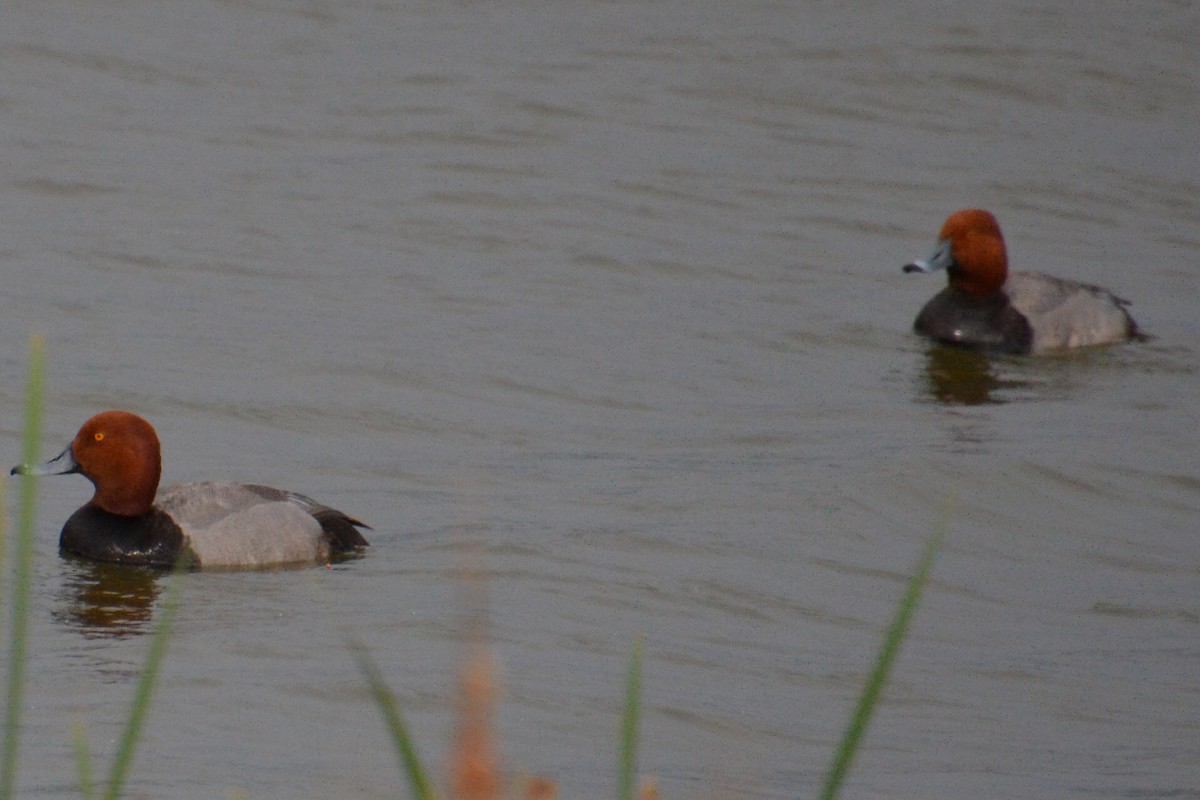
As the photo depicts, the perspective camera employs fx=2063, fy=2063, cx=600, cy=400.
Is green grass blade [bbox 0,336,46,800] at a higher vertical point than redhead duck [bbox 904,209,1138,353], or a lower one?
higher

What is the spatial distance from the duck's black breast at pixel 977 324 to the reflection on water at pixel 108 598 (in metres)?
6.31

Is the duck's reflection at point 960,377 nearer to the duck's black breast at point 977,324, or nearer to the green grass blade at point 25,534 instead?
the duck's black breast at point 977,324

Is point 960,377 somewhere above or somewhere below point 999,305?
below

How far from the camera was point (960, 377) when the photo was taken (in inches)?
462

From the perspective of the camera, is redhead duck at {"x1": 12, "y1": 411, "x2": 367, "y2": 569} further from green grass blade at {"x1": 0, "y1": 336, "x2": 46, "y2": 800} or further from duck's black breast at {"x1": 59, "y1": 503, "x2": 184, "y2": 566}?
green grass blade at {"x1": 0, "y1": 336, "x2": 46, "y2": 800}

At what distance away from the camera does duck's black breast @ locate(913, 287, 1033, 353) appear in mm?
12453

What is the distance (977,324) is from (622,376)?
264 cm

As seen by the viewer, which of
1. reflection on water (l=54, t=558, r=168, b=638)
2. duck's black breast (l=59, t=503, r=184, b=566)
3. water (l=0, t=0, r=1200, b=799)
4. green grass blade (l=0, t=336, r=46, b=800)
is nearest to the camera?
green grass blade (l=0, t=336, r=46, b=800)

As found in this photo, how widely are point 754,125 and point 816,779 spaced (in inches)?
495

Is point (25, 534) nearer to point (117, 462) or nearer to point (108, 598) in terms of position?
point (108, 598)

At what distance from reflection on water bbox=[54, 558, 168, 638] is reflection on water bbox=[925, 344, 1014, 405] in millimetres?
5141

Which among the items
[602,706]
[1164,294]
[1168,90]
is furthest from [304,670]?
[1168,90]

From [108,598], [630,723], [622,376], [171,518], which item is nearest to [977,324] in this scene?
[622,376]

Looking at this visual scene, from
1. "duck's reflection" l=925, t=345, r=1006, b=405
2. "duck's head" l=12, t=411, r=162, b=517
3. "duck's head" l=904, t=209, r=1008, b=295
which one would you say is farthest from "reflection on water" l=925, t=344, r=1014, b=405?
"duck's head" l=12, t=411, r=162, b=517
